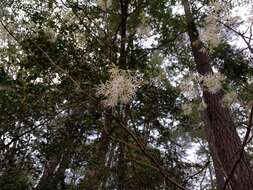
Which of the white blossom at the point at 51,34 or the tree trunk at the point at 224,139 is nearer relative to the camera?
the tree trunk at the point at 224,139

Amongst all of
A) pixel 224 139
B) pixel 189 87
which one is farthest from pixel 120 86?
pixel 224 139

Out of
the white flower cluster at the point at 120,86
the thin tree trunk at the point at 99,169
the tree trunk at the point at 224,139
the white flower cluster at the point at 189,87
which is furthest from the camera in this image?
the thin tree trunk at the point at 99,169

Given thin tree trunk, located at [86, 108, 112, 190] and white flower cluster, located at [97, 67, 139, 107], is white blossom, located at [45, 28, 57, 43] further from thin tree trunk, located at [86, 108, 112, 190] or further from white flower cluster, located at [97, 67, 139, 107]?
white flower cluster, located at [97, 67, 139, 107]

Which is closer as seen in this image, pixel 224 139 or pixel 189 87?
pixel 189 87

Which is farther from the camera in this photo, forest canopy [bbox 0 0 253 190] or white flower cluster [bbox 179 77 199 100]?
forest canopy [bbox 0 0 253 190]

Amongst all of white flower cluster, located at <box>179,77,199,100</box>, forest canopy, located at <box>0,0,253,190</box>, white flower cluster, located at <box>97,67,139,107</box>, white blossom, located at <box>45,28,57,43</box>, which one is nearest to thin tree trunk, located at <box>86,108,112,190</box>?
forest canopy, located at <box>0,0,253,190</box>

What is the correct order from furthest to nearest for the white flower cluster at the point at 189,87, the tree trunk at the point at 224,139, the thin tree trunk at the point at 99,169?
the thin tree trunk at the point at 99,169
the tree trunk at the point at 224,139
the white flower cluster at the point at 189,87

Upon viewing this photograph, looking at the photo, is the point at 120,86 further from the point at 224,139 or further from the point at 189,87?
the point at 224,139

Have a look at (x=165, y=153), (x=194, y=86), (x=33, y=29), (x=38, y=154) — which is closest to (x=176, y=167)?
(x=165, y=153)

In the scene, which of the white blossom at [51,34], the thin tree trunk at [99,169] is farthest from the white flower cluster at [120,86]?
the white blossom at [51,34]

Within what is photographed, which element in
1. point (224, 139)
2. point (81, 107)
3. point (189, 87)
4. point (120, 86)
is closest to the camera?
point (120, 86)

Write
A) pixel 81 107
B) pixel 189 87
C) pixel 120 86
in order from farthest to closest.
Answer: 1. pixel 81 107
2. pixel 189 87
3. pixel 120 86

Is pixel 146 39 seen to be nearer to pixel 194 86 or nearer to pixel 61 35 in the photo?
pixel 61 35

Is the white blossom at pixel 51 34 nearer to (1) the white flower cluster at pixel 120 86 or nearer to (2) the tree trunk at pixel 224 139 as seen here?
(2) the tree trunk at pixel 224 139
